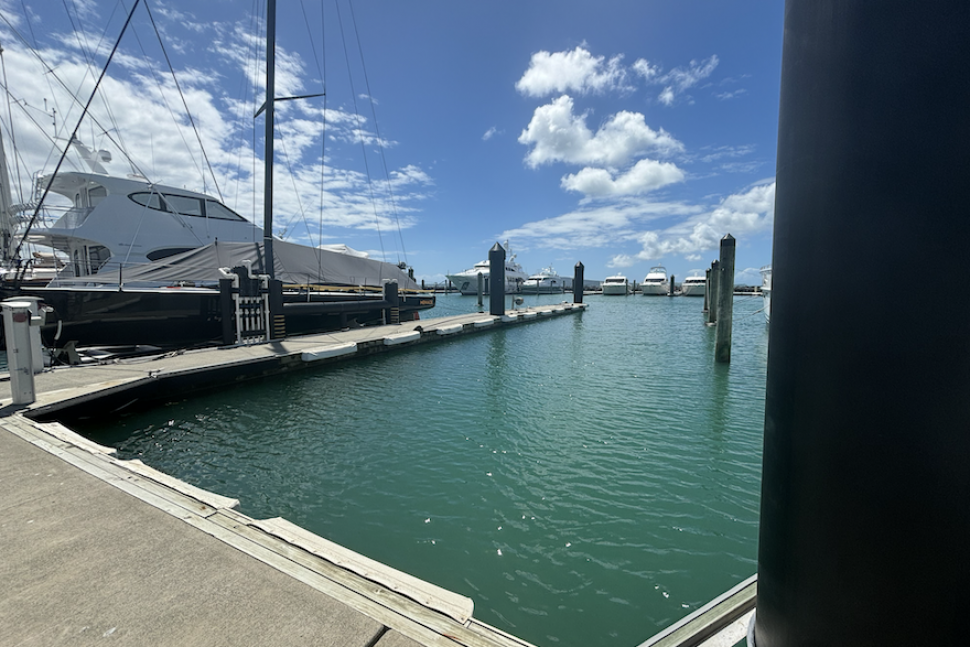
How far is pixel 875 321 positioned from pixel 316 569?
110 inches

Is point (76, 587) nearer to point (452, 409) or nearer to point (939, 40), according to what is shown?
point (939, 40)

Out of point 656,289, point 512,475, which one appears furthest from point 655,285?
point 512,475

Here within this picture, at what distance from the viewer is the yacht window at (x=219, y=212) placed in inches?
782

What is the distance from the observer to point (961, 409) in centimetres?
93

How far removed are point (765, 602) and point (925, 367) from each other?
0.94 meters

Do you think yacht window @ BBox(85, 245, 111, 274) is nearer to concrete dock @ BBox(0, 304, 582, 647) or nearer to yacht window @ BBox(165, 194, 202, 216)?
yacht window @ BBox(165, 194, 202, 216)

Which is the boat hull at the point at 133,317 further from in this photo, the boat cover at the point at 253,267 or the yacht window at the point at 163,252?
the yacht window at the point at 163,252

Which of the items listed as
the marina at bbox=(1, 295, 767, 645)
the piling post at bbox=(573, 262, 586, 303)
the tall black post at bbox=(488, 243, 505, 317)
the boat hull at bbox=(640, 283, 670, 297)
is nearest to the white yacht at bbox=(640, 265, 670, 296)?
the boat hull at bbox=(640, 283, 670, 297)

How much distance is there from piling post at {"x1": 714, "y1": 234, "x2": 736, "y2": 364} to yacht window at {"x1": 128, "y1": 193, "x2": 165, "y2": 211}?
21.3 meters

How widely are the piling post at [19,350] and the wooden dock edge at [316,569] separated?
101 inches

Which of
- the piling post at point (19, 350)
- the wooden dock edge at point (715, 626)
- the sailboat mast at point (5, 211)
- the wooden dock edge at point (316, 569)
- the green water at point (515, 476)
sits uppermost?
the sailboat mast at point (5, 211)

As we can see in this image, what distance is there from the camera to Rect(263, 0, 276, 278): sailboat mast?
12320mm

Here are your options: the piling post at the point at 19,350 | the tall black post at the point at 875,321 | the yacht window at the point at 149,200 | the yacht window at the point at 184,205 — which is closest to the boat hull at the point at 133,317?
the piling post at the point at 19,350

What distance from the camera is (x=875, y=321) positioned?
1013mm
